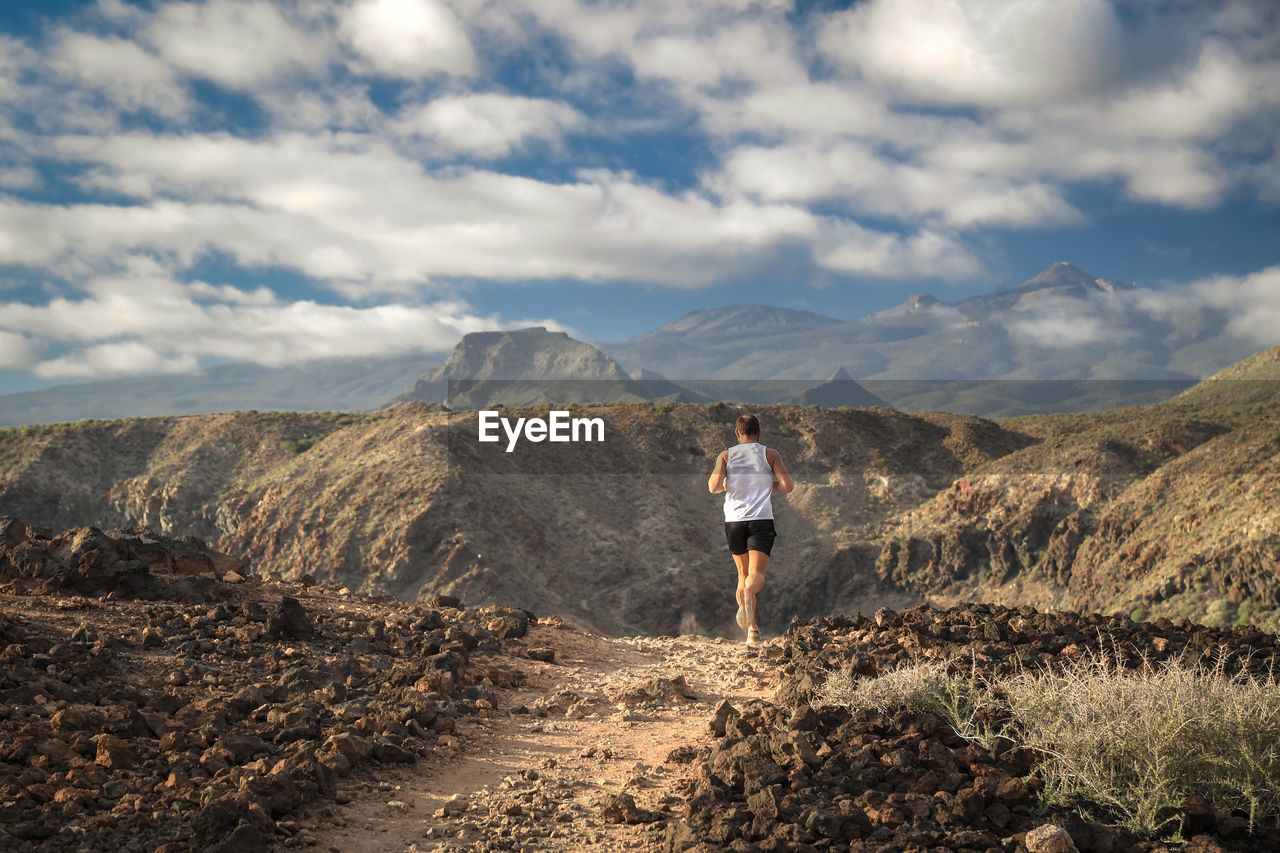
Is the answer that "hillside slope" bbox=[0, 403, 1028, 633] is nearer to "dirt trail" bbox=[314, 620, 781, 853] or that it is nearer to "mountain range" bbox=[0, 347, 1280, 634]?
"mountain range" bbox=[0, 347, 1280, 634]

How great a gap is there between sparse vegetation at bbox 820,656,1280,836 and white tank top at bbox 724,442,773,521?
145 inches

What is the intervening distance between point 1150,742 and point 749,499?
4.79m

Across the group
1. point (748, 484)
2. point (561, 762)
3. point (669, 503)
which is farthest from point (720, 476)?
point (669, 503)

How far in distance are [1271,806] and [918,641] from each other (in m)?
3.96

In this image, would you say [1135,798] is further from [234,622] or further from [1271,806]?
[234,622]

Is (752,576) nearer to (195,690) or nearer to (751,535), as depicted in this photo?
(751,535)

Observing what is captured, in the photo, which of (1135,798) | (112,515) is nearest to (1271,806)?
(1135,798)

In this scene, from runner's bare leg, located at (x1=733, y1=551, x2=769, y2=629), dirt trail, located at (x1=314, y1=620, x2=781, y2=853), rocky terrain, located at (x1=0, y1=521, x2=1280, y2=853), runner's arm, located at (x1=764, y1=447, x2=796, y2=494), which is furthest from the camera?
runner's arm, located at (x1=764, y1=447, x2=796, y2=494)

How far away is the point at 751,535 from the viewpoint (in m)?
9.09

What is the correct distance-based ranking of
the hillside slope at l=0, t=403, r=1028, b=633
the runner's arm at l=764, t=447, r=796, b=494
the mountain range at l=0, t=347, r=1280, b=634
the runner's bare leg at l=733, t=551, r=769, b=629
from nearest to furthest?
the runner's bare leg at l=733, t=551, r=769, b=629
the runner's arm at l=764, t=447, r=796, b=494
the mountain range at l=0, t=347, r=1280, b=634
the hillside slope at l=0, t=403, r=1028, b=633

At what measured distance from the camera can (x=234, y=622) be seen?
832cm

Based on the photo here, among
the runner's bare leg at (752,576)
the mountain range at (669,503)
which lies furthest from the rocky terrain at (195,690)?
the mountain range at (669,503)

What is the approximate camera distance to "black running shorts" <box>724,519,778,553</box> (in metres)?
9.02

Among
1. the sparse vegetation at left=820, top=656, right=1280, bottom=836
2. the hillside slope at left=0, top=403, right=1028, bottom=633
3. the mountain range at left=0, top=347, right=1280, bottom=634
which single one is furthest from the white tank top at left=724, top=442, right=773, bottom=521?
the hillside slope at left=0, top=403, right=1028, bottom=633
